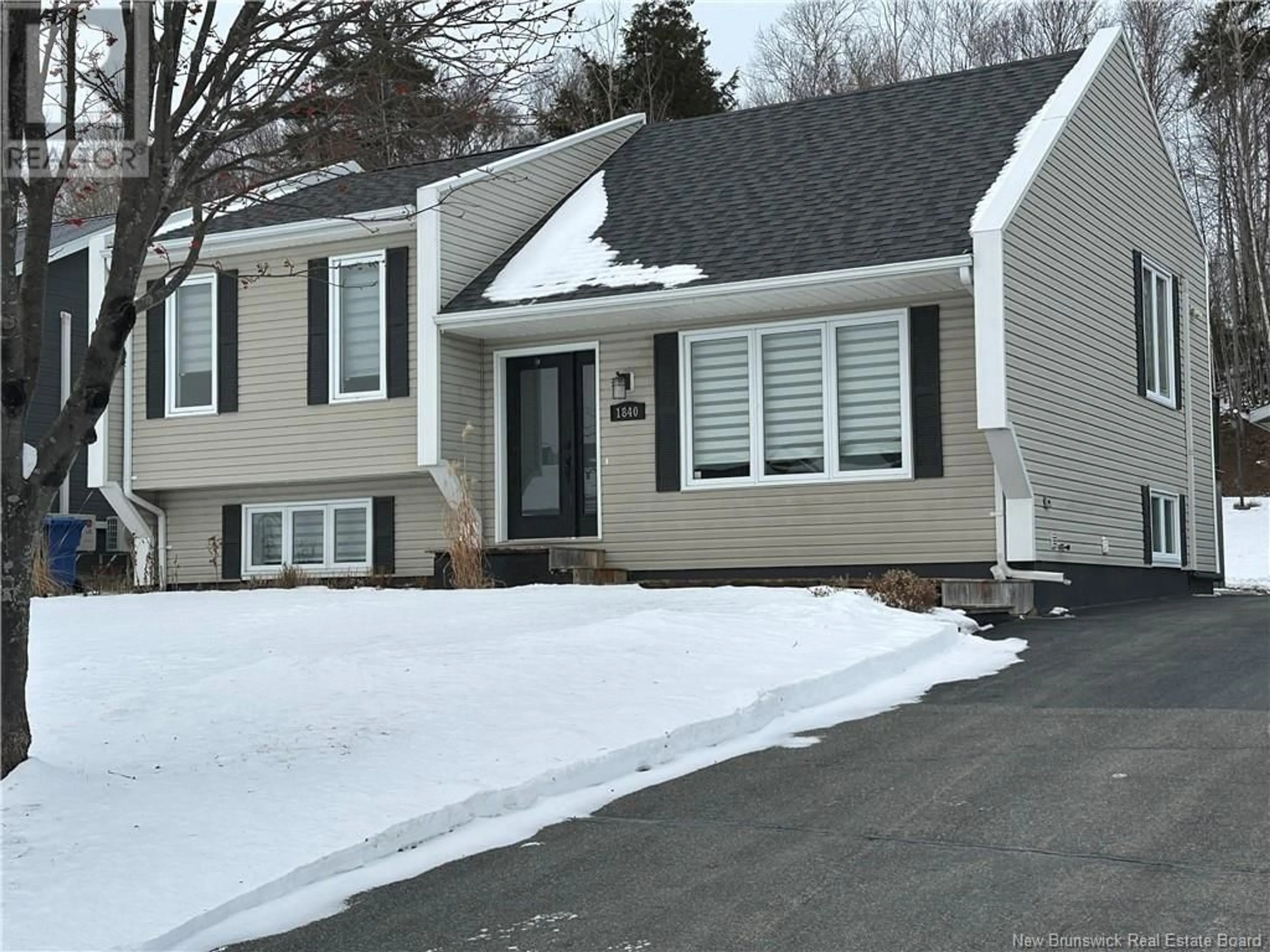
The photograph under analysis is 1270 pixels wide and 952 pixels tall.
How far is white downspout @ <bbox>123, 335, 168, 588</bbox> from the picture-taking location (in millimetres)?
16891

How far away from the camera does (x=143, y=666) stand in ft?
29.2

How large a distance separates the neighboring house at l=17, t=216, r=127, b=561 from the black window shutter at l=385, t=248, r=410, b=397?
9.14m

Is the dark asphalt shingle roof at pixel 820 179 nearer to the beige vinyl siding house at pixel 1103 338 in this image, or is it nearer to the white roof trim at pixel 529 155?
the white roof trim at pixel 529 155

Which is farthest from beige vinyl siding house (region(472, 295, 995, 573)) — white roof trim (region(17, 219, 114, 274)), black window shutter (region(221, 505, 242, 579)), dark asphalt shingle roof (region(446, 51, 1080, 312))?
white roof trim (region(17, 219, 114, 274))

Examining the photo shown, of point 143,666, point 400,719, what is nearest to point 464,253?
point 143,666

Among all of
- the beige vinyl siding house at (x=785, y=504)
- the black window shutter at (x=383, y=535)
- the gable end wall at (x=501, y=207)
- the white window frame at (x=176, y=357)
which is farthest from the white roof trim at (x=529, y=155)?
the black window shutter at (x=383, y=535)

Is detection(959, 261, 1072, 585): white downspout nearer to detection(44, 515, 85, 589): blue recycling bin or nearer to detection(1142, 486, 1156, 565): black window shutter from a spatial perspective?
detection(1142, 486, 1156, 565): black window shutter

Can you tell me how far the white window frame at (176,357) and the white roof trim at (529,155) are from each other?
9.25 feet

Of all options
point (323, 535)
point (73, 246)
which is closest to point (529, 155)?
point (323, 535)

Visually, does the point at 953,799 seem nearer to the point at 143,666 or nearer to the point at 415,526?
the point at 143,666

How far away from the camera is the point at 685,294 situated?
549 inches

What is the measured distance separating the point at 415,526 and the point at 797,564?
14.2ft

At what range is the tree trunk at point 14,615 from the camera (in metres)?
5.91

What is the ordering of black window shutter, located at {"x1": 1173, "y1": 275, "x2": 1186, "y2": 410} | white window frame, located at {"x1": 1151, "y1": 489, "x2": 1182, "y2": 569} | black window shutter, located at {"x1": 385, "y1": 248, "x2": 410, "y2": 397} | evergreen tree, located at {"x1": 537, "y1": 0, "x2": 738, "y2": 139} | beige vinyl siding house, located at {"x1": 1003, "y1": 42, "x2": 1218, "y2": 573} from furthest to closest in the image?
evergreen tree, located at {"x1": 537, "y1": 0, "x2": 738, "y2": 139} < black window shutter, located at {"x1": 1173, "y1": 275, "x2": 1186, "y2": 410} < white window frame, located at {"x1": 1151, "y1": 489, "x2": 1182, "y2": 569} < black window shutter, located at {"x1": 385, "y1": 248, "x2": 410, "y2": 397} < beige vinyl siding house, located at {"x1": 1003, "y1": 42, "x2": 1218, "y2": 573}
